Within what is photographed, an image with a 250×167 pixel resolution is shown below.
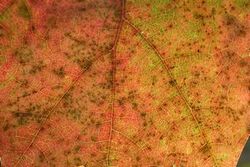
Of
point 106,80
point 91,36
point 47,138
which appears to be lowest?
point 47,138

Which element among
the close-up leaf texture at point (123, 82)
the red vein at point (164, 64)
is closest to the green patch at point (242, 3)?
the close-up leaf texture at point (123, 82)

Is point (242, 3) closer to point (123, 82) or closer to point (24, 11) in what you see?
point (123, 82)

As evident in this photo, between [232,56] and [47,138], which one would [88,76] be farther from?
[232,56]

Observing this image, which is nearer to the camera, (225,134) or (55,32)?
(55,32)

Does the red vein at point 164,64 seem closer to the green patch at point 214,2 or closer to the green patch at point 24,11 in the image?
the green patch at point 214,2

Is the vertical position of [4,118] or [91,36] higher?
[91,36]

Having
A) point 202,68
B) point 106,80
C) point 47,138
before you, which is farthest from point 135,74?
point 47,138

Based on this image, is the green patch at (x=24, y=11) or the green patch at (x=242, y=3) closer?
the green patch at (x=24, y=11)

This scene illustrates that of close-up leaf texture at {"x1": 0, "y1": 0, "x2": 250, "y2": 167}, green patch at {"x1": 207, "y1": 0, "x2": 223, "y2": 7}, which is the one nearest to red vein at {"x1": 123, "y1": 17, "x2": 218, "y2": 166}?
close-up leaf texture at {"x1": 0, "y1": 0, "x2": 250, "y2": 167}
